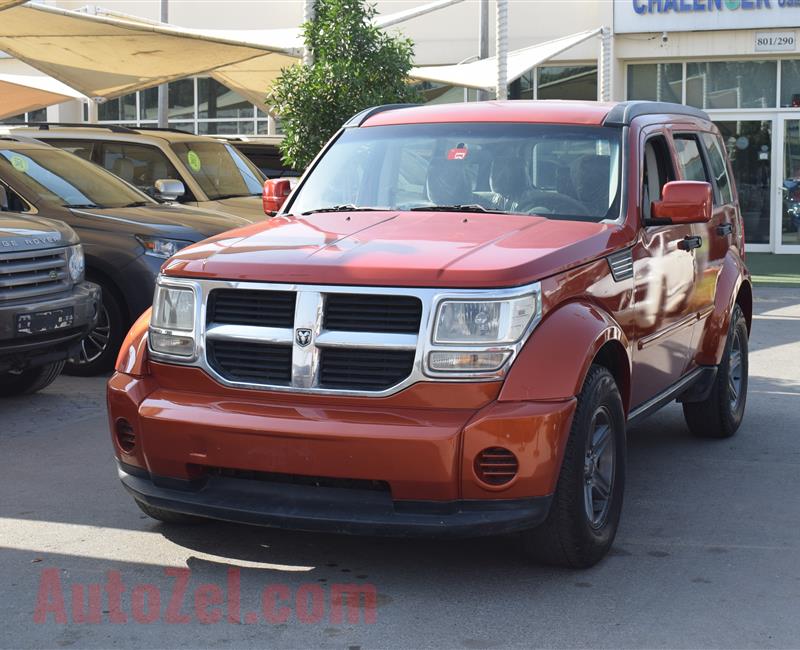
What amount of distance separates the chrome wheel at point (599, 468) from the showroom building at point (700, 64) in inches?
710

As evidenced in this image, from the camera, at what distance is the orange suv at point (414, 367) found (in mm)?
4652

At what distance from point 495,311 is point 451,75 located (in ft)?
47.3

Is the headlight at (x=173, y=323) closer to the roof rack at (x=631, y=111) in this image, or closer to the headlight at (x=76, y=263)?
the roof rack at (x=631, y=111)

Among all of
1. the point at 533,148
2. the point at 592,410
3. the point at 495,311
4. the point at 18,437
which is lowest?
the point at 18,437

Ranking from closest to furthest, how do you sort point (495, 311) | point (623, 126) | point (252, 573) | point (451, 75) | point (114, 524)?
point (495, 311) → point (252, 573) → point (114, 524) → point (623, 126) → point (451, 75)

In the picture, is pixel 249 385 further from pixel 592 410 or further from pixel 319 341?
pixel 592 410

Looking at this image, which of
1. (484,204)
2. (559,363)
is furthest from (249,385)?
(484,204)

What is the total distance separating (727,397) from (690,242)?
1305mm

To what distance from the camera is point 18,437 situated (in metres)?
7.89

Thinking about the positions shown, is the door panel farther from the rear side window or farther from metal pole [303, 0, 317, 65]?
metal pole [303, 0, 317, 65]

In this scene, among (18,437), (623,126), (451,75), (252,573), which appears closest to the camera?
(252,573)

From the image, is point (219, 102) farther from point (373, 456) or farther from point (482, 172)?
point (373, 456)

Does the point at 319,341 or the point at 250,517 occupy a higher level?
the point at 319,341

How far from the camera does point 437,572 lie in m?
5.12
